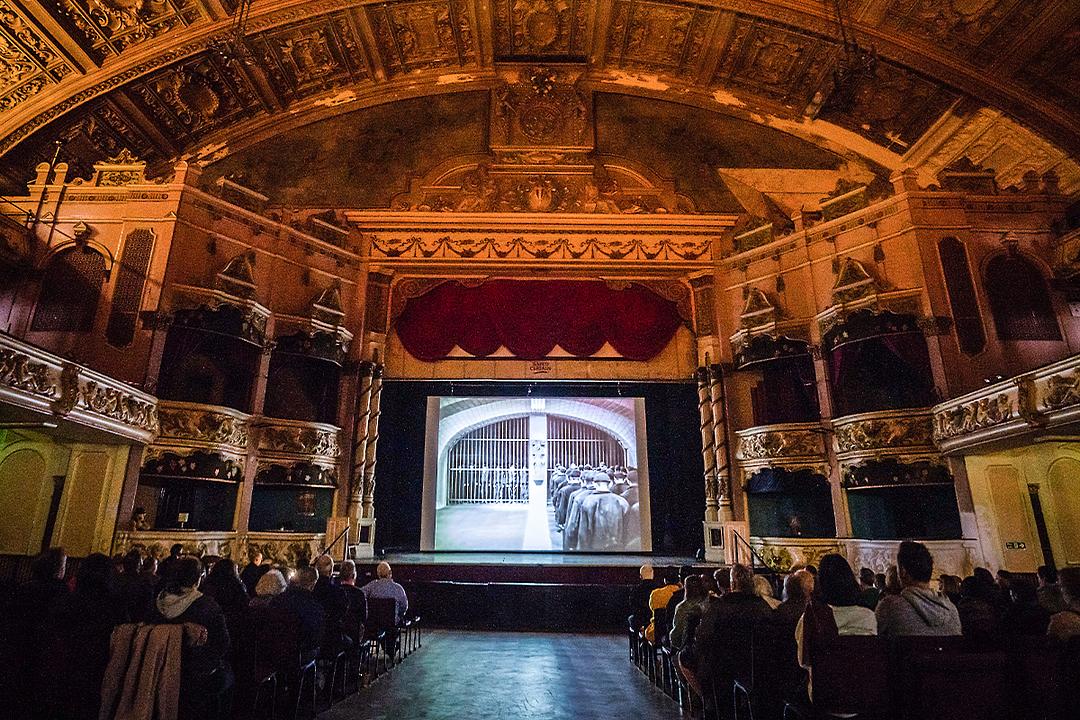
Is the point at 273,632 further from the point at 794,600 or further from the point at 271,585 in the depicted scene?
the point at 794,600

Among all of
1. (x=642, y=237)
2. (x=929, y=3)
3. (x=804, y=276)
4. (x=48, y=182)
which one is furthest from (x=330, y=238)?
(x=929, y=3)

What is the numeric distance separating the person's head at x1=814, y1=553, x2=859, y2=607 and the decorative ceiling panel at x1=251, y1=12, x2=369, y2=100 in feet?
45.9

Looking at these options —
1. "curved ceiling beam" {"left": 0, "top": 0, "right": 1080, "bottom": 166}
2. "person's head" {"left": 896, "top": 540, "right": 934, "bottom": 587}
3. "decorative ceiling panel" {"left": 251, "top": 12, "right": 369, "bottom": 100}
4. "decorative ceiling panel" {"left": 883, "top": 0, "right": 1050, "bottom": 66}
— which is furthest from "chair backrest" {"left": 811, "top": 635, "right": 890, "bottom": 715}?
"decorative ceiling panel" {"left": 251, "top": 12, "right": 369, "bottom": 100}

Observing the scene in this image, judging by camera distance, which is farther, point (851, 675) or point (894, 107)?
point (894, 107)

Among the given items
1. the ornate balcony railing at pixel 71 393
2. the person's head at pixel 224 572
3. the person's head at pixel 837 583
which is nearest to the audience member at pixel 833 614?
the person's head at pixel 837 583

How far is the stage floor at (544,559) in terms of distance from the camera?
10.1 m

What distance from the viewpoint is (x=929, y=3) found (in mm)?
11469

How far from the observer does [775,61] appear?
43.9 feet

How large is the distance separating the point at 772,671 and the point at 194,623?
3.27 metres

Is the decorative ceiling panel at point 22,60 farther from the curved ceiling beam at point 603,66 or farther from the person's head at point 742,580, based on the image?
the person's head at point 742,580

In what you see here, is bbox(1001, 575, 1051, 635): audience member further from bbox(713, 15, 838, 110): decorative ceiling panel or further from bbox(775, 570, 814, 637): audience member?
bbox(713, 15, 838, 110): decorative ceiling panel

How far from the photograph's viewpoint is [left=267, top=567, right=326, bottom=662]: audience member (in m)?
4.13

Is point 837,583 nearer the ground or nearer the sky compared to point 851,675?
nearer the sky

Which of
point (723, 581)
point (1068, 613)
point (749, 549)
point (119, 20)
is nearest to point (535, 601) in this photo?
point (749, 549)
